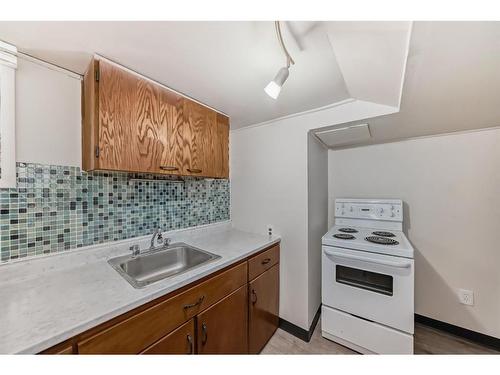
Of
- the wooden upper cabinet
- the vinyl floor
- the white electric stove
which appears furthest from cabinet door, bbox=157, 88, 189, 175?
the vinyl floor

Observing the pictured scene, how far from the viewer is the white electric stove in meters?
1.36

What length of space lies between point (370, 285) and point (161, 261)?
1620 mm

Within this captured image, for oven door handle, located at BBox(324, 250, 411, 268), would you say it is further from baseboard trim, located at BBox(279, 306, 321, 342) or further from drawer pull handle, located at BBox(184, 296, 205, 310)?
drawer pull handle, located at BBox(184, 296, 205, 310)

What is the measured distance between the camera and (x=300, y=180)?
1.73 meters

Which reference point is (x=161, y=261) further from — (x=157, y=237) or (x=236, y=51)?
(x=236, y=51)

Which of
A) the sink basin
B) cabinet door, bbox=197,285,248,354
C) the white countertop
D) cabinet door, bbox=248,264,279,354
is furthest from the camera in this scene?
cabinet door, bbox=248,264,279,354

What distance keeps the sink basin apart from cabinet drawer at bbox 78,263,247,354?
170 millimetres

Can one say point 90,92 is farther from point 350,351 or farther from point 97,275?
point 350,351

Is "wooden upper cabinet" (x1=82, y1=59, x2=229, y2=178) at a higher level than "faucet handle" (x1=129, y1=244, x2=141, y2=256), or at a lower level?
higher

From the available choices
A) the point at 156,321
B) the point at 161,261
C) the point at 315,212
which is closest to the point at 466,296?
the point at 315,212

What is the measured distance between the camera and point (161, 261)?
1.48 metres

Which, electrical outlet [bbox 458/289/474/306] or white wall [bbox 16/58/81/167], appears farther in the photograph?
electrical outlet [bbox 458/289/474/306]

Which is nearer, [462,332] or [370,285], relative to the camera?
[370,285]

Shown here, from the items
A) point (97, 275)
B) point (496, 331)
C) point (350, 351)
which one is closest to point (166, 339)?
point (97, 275)
